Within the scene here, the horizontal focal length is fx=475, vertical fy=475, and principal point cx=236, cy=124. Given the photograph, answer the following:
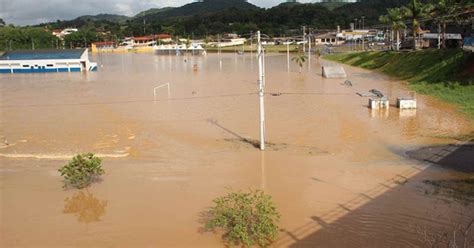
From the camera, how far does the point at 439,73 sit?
37.8m

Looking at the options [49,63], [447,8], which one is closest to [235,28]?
[49,63]

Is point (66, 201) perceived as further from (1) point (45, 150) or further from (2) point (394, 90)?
(2) point (394, 90)

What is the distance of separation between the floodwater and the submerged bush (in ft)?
1.12

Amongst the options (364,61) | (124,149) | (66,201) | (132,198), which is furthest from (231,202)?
(364,61)

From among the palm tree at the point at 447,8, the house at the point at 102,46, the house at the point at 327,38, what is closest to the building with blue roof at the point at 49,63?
the palm tree at the point at 447,8

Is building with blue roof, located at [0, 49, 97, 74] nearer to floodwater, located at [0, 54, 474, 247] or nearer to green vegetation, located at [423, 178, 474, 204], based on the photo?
floodwater, located at [0, 54, 474, 247]

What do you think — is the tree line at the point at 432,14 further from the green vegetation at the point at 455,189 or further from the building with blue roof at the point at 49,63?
the building with blue roof at the point at 49,63

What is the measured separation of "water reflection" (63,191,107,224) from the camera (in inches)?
468

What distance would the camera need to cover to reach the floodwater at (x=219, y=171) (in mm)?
10734

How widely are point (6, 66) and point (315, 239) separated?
7256 centimetres

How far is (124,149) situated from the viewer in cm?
1939

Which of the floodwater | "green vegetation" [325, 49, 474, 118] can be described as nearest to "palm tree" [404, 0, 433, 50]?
"green vegetation" [325, 49, 474, 118]

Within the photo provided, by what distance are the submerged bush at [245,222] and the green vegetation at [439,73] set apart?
61.0 ft

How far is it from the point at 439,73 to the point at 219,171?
92.9 ft
